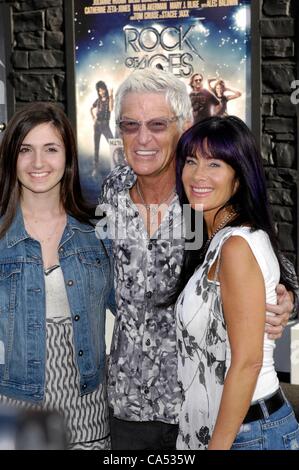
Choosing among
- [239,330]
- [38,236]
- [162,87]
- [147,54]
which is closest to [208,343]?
[239,330]

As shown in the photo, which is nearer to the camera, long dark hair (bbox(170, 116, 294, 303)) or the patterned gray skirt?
long dark hair (bbox(170, 116, 294, 303))

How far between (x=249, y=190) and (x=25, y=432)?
1405mm

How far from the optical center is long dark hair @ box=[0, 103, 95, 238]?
8.46 ft

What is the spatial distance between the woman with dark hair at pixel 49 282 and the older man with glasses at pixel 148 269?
4.1 inches

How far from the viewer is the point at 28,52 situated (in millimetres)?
5930

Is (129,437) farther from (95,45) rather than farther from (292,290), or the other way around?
(95,45)

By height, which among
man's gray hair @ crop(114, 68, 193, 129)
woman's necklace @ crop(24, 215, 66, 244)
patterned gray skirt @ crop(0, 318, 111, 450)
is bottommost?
patterned gray skirt @ crop(0, 318, 111, 450)

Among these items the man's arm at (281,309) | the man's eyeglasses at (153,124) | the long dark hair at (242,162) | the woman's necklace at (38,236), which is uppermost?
the man's eyeglasses at (153,124)

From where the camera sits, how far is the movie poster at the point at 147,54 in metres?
5.39

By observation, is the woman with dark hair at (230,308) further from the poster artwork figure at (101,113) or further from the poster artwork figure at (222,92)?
the poster artwork figure at (101,113)

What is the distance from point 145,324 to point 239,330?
0.76 meters

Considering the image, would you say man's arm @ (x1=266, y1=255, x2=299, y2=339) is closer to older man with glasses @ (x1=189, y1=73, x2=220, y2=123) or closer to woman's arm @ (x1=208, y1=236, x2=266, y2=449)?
woman's arm @ (x1=208, y1=236, x2=266, y2=449)

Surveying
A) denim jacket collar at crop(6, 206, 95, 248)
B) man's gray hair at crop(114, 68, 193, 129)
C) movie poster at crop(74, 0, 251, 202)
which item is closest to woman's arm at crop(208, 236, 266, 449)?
denim jacket collar at crop(6, 206, 95, 248)

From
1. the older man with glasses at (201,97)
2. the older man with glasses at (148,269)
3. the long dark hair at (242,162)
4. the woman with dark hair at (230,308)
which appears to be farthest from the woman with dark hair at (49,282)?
the older man with glasses at (201,97)
